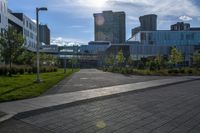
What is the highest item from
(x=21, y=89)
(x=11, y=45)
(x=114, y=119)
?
(x=11, y=45)

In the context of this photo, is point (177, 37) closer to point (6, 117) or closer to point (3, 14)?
point (3, 14)

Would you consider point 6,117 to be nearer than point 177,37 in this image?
Yes

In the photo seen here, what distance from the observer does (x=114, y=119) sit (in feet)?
27.4

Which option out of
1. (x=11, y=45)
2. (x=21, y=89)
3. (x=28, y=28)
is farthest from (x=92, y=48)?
(x=21, y=89)

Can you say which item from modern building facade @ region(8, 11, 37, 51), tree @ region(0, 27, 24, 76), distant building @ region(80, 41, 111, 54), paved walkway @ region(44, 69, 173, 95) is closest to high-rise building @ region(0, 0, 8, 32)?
modern building facade @ region(8, 11, 37, 51)

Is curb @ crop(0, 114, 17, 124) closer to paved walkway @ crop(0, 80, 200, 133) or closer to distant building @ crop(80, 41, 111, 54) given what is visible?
paved walkway @ crop(0, 80, 200, 133)

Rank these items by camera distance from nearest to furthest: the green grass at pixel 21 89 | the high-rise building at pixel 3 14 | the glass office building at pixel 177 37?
the green grass at pixel 21 89 → the high-rise building at pixel 3 14 → the glass office building at pixel 177 37

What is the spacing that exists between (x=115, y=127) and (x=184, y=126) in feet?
6.26

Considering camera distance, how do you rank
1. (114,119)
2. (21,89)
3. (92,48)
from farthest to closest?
(92,48), (21,89), (114,119)

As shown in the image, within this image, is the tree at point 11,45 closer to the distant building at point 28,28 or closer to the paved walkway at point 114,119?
the paved walkway at point 114,119

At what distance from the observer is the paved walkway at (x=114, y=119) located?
7270mm

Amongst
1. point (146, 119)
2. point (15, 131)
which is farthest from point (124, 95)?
point (15, 131)

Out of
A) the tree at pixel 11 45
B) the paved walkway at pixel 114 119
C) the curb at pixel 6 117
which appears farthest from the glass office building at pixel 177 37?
the curb at pixel 6 117

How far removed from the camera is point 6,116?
817 cm
